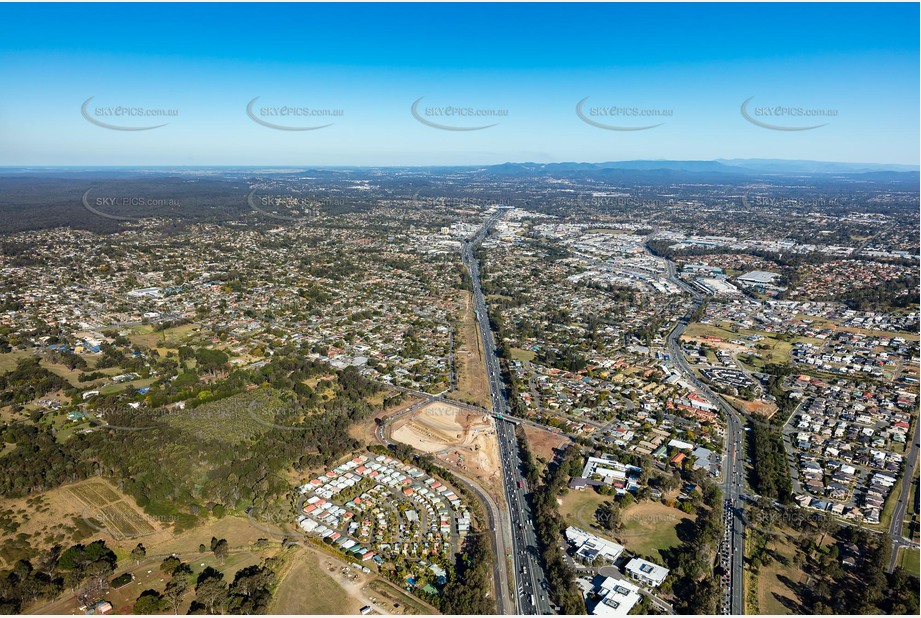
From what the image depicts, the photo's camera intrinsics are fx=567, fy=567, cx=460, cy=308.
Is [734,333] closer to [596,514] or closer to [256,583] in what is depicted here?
[596,514]

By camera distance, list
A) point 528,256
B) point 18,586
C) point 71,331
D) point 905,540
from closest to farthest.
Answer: point 18,586 < point 905,540 < point 71,331 < point 528,256

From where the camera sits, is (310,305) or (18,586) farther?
(310,305)

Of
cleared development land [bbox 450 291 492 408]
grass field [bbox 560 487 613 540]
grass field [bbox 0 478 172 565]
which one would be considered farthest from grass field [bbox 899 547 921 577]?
grass field [bbox 0 478 172 565]

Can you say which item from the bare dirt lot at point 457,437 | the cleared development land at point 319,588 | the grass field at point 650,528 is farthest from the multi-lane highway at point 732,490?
the cleared development land at point 319,588

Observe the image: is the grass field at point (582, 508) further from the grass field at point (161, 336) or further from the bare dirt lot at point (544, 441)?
the grass field at point (161, 336)

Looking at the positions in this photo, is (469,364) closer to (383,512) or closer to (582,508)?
(582,508)

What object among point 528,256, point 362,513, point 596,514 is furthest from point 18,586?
point 528,256

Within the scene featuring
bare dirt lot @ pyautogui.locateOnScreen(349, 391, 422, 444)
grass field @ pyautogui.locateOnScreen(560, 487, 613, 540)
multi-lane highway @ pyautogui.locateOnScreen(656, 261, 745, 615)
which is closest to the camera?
multi-lane highway @ pyautogui.locateOnScreen(656, 261, 745, 615)

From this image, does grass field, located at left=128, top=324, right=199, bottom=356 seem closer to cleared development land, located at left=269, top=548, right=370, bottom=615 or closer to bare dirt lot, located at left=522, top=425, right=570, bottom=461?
cleared development land, located at left=269, top=548, right=370, bottom=615
